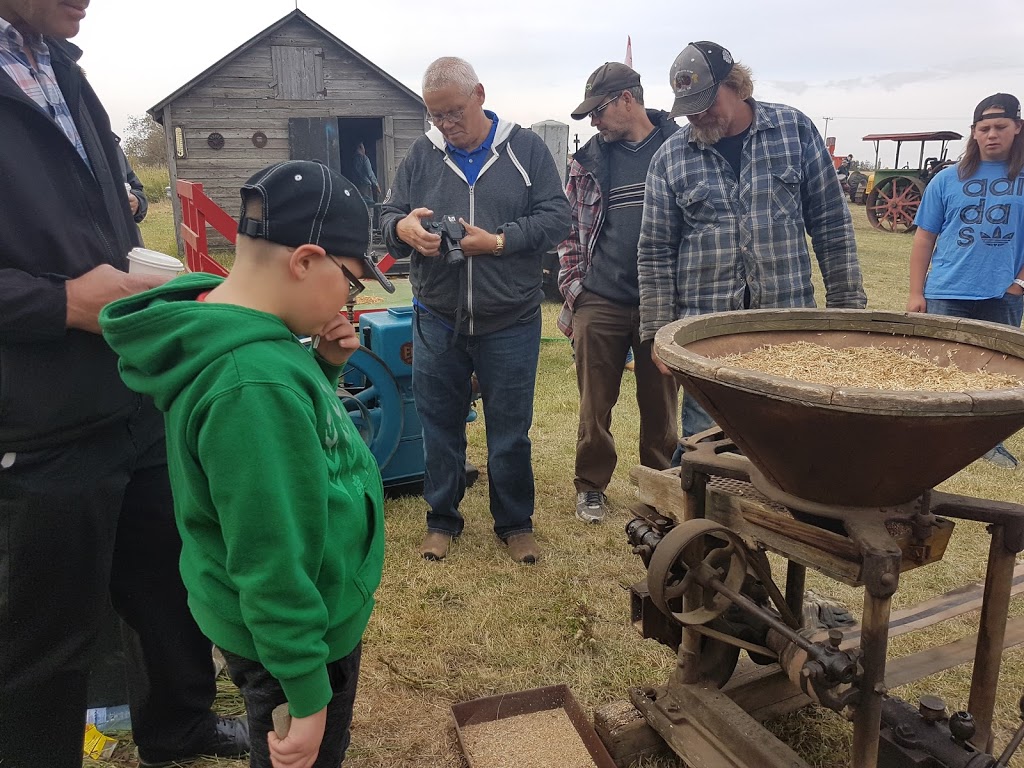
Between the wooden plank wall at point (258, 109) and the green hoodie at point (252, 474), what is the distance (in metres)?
11.8

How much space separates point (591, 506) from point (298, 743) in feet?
8.58

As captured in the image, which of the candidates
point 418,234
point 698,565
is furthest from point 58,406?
point 418,234

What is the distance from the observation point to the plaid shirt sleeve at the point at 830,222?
113 inches

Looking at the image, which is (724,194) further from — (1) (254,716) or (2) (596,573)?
(1) (254,716)

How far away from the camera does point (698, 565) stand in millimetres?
1825

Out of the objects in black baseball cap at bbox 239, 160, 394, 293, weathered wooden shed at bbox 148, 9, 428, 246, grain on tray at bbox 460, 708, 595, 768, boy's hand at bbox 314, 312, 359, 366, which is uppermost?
weathered wooden shed at bbox 148, 9, 428, 246

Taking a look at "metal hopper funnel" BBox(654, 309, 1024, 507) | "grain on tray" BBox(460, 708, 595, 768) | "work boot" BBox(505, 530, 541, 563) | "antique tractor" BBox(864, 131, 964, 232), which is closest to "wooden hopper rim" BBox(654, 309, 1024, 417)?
"metal hopper funnel" BBox(654, 309, 1024, 507)

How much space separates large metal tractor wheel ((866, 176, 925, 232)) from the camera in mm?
18047

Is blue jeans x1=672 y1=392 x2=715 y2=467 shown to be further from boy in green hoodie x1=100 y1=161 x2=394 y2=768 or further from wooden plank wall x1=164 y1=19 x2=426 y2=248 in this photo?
wooden plank wall x1=164 y1=19 x2=426 y2=248

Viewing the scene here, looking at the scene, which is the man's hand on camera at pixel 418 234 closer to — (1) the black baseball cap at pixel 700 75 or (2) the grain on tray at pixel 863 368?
(1) the black baseball cap at pixel 700 75

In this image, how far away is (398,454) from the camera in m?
3.87

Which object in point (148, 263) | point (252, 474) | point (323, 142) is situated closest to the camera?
point (252, 474)

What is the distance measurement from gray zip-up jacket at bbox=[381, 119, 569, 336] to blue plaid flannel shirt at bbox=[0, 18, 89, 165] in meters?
1.46

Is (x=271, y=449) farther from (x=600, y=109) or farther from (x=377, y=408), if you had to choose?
(x=600, y=109)
